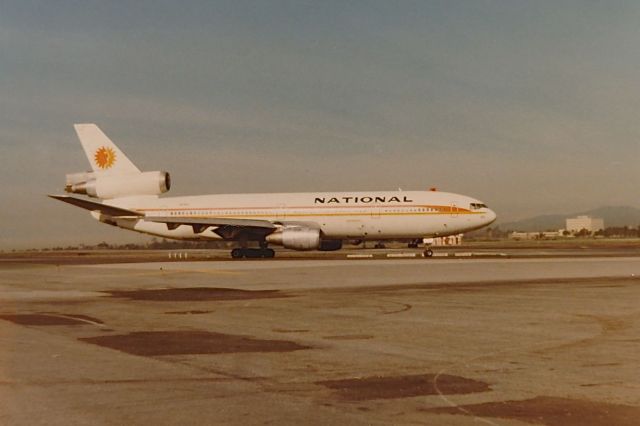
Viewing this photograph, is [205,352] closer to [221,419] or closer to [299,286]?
[221,419]

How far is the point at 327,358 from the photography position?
8.63 m

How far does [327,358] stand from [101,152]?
47.4 meters

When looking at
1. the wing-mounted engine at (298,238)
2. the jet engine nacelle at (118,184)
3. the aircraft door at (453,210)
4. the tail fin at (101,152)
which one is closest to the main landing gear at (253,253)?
the wing-mounted engine at (298,238)

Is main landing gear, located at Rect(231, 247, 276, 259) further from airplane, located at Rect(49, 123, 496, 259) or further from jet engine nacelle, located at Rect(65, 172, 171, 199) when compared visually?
jet engine nacelle, located at Rect(65, 172, 171, 199)

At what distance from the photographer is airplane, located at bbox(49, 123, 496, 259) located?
45.0 metres

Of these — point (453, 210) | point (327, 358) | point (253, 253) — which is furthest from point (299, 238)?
point (327, 358)

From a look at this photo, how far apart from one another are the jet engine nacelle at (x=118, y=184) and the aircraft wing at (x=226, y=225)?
3.27 metres

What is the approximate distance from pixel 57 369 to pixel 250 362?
2.28 m

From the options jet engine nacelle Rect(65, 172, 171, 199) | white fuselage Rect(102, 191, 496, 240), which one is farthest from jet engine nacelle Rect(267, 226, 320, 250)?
jet engine nacelle Rect(65, 172, 171, 199)

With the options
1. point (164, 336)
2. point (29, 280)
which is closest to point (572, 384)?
point (164, 336)

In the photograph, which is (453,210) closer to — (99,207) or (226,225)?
(226,225)

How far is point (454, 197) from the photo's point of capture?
149 ft

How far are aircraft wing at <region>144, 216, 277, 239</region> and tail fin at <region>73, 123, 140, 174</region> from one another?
6.24 metres

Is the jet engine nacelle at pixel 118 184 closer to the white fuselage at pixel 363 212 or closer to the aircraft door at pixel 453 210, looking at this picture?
the white fuselage at pixel 363 212
